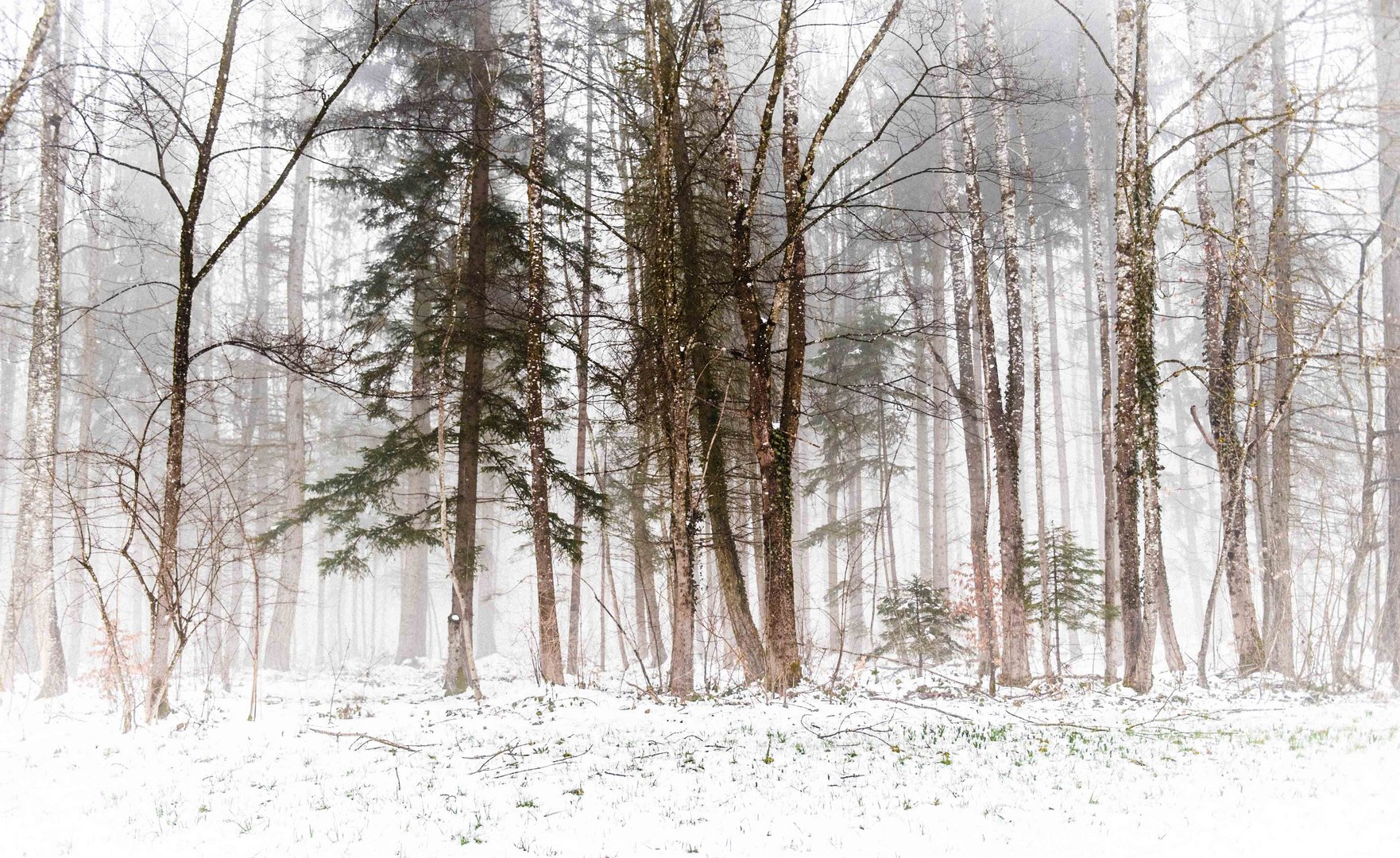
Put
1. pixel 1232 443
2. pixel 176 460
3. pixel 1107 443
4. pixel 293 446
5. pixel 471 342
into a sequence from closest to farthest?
pixel 176 460, pixel 471 342, pixel 1232 443, pixel 1107 443, pixel 293 446

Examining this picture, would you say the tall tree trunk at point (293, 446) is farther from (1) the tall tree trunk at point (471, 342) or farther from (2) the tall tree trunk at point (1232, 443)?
(2) the tall tree trunk at point (1232, 443)

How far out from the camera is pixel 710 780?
5.22 meters

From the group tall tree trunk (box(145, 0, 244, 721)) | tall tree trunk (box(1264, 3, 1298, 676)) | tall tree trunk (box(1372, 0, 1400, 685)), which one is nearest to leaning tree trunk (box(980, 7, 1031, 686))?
tall tree trunk (box(1264, 3, 1298, 676))

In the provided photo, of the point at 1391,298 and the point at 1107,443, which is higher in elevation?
the point at 1391,298

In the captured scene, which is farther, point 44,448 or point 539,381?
point 44,448

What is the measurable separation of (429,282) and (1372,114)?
65.2 ft

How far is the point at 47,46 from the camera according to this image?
539 inches

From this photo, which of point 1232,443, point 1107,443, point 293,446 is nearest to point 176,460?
point 293,446

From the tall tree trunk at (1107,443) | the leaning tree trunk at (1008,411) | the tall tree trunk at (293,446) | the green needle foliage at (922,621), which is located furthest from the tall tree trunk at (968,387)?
the tall tree trunk at (293,446)

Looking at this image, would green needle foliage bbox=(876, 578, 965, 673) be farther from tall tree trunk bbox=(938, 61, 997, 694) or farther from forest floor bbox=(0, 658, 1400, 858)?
forest floor bbox=(0, 658, 1400, 858)

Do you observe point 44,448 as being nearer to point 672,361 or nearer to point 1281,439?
point 672,361

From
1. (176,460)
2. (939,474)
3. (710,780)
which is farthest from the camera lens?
(939,474)

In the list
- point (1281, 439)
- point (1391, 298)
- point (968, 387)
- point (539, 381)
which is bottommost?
point (1281, 439)

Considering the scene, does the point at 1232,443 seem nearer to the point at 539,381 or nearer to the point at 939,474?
the point at 939,474
